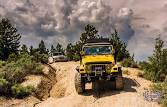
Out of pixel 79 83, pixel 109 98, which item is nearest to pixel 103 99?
pixel 109 98

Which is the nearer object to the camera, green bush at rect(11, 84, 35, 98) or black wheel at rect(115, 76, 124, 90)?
black wheel at rect(115, 76, 124, 90)

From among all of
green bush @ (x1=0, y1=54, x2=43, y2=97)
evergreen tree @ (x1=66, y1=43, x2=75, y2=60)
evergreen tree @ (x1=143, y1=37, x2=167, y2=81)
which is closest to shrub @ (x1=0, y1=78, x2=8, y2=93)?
green bush @ (x1=0, y1=54, x2=43, y2=97)

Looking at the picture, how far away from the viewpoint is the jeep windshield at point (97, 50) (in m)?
22.6

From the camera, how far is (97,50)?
22719 mm

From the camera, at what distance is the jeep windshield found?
2255cm

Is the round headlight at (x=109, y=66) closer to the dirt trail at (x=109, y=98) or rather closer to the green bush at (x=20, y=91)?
the dirt trail at (x=109, y=98)

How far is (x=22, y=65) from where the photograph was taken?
29.7 metres

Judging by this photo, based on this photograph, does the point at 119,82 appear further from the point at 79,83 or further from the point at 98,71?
the point at 79,83

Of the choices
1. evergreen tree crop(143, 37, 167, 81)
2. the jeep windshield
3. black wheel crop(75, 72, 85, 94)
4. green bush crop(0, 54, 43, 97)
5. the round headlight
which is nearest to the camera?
the round headlight

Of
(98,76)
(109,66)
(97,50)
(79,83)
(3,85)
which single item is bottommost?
(3,85)

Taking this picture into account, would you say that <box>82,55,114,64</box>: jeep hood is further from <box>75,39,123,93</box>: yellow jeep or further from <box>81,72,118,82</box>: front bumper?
<box>81,72,118,82</box>: front bumper

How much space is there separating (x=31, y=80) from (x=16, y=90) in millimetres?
4189

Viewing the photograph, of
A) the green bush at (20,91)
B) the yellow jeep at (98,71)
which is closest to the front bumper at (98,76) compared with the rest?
the yellow jeep at (98,71)

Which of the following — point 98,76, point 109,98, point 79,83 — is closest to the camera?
point 109,98
